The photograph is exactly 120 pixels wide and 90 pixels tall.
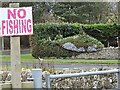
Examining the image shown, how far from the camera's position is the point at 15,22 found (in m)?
3.82

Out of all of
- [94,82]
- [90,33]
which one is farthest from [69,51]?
[94,82]

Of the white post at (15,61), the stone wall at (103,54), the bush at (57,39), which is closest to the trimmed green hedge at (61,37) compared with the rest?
the bush at (57,39)

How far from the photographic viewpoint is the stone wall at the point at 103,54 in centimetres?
2133

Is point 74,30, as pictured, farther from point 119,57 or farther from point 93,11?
point 93,11

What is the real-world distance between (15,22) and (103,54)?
18.1 meters

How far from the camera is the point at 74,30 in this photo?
23203 millimetres

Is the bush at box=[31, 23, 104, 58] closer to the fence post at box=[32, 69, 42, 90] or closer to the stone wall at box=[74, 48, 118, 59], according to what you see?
the stone wall at box=[74, 48, 118, 59]

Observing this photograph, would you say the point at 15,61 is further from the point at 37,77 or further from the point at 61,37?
the point at 61,37

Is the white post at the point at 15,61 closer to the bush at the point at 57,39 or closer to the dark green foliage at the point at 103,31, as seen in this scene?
the bush at the point at 57,39

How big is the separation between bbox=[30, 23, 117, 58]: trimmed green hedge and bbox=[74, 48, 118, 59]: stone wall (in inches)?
17.8

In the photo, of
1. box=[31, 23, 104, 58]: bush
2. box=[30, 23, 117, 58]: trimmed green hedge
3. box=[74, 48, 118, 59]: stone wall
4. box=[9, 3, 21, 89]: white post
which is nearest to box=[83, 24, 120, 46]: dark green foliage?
box=[30, 23, 117, 58]: trimmed green hedge

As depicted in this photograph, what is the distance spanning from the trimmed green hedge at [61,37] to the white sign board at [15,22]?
18.0m

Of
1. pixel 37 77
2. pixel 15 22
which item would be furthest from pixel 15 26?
pixel 37 77

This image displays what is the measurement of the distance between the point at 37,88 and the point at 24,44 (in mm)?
25760
